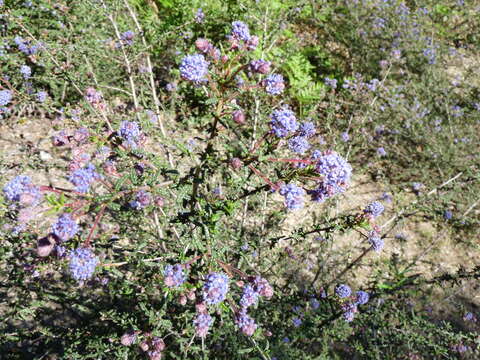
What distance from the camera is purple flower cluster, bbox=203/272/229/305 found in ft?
4.46

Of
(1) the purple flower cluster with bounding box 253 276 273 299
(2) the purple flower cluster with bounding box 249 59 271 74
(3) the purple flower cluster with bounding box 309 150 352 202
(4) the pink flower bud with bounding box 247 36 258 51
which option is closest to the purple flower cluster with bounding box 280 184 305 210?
(3) the purple flower cluster with bounding box 309 150 352 202

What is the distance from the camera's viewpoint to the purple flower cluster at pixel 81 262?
1.27 metres

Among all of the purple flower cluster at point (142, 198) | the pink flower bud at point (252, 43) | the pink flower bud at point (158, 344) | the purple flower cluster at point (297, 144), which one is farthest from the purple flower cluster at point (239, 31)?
the pink flower bud at point (158, 344)

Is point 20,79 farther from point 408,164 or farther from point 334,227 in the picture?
point 408,164

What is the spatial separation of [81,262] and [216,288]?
0.52m

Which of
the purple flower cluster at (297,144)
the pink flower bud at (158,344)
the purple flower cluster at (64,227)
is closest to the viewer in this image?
the purple flower cluster at (64,227)

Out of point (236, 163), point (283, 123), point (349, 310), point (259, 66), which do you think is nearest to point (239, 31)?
point (259, 66)

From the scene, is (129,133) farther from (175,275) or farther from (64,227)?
(175,275)

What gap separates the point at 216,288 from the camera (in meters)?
1.36

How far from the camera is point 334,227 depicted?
1.60 metres

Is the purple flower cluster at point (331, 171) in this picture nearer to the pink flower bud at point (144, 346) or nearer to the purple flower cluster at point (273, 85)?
the purple flower cluster at point (273, 85)

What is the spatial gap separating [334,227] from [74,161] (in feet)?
3.88

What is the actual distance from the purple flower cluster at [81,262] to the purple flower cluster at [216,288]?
448 millimetres

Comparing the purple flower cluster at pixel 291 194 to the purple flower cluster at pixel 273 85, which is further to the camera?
the purple flower cluster at pixel 273 85
